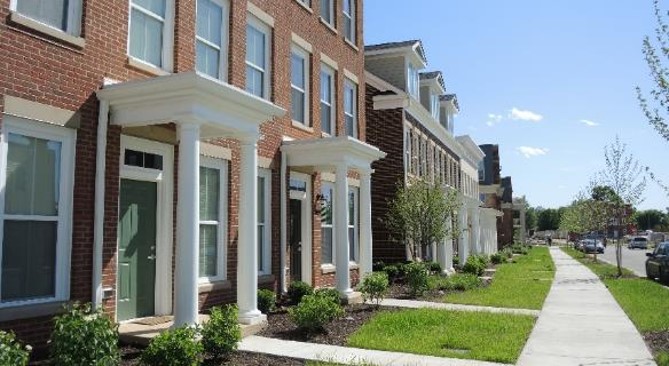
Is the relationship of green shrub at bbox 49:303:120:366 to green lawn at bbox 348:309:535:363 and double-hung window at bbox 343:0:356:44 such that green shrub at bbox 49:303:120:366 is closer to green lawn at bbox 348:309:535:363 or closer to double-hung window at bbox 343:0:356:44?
green lawn at bbox 348:309:535:363

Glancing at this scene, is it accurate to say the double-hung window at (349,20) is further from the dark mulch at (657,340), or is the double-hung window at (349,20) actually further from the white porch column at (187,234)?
the dark mulch at (657,340)


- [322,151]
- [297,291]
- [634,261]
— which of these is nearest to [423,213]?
[322,151]

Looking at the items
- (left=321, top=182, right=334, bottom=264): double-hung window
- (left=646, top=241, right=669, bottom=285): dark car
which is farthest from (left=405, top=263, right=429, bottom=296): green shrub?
(left=646, top=241, right=669, bottom=285): dark car

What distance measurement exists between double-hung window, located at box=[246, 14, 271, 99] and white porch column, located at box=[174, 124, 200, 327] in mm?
4393

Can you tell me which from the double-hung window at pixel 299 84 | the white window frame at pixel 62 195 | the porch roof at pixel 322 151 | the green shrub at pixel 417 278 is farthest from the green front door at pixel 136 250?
the green shrub at pixel 417 278

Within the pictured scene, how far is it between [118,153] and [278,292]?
5.49 metres

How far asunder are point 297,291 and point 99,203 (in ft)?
17.9

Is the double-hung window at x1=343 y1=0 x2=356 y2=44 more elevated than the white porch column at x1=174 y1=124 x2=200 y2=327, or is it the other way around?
the double-hung window at x1=343 y1=0 x2=356 y2=44

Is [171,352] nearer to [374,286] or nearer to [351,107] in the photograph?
[374,286]

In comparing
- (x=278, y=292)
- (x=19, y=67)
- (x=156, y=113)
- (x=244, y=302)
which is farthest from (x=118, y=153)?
(x=278, y=292)

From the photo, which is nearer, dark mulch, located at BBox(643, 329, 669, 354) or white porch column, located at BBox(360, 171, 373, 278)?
dark mulch, located at BBox(643, 329, 669, 354)

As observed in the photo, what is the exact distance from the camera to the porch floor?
27.2 feet

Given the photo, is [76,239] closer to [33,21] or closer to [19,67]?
[19,67]

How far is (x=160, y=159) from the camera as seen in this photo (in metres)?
9.95
